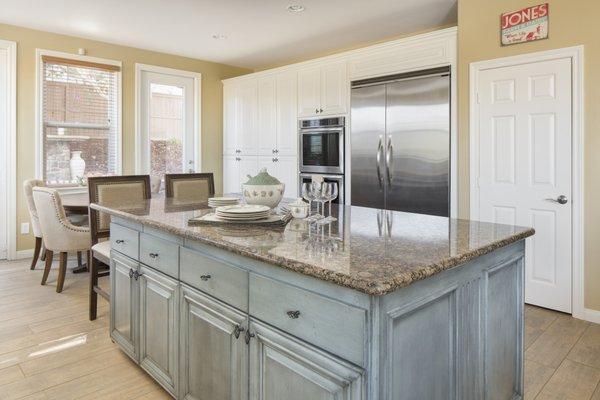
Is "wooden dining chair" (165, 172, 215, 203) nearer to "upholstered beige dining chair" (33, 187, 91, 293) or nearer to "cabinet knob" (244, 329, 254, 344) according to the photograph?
"upholstered beige dining chair" (33, 187, 91, 293)

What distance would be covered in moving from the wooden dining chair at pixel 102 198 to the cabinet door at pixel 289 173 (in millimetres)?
2286

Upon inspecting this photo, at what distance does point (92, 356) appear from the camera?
2432 millimetres

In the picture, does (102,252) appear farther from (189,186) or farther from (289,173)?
(289,173)

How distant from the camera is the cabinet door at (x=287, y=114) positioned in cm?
509

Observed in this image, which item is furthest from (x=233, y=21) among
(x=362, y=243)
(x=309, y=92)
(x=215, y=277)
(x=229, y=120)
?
(x=362, y=243)

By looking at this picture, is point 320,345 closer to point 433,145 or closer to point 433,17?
point 433,145

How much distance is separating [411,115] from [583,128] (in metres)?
1.36

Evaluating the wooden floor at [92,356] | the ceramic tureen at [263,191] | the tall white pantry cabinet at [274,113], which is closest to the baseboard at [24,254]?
the wooden floor at [92,356]

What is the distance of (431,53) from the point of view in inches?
147

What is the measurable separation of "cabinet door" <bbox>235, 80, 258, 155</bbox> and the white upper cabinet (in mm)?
901

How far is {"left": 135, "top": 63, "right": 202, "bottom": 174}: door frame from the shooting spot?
5.46m

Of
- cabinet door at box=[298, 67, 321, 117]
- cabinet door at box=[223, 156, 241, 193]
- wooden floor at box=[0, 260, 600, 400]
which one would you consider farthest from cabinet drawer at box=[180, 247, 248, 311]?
cabinet door at box=[223, 156, 241, 193]

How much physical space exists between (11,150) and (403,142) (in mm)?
4284

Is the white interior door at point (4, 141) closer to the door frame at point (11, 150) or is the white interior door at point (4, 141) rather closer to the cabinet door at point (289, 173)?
the door frame at point (11, 150)
